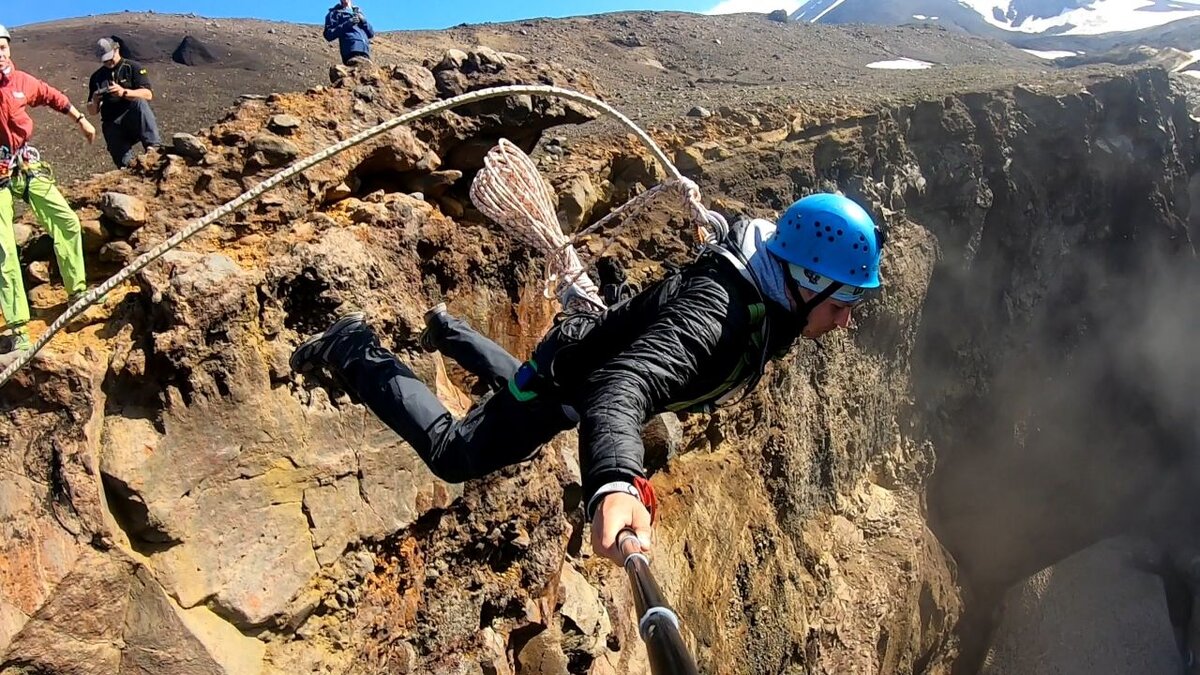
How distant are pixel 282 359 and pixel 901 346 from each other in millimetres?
10340

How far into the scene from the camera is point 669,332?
9.68 feet

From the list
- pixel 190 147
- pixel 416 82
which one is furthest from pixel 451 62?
pixel 190 147

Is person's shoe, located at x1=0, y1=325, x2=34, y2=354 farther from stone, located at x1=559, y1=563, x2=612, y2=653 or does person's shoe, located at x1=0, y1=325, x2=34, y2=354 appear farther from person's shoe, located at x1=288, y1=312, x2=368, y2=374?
stone, located at x1=559, y1=563, x2=612, y2=653

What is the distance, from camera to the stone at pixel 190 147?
4.89m

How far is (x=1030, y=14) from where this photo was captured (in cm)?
4844

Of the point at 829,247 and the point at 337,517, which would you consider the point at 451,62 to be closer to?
the point at 337,517

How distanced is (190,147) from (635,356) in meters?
3.58

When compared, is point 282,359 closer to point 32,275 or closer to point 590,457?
point 32,275

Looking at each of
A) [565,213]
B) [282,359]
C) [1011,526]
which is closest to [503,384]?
[282,359]

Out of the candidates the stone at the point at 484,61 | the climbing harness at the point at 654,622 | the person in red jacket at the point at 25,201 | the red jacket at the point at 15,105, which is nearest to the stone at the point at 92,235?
the person in red jacket at the point at 25,201

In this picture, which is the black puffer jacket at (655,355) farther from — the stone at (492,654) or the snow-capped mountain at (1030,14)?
the snow-capped mountain at (1030,14)

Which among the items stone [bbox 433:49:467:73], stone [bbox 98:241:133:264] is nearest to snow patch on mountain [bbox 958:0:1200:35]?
stone [bbox 433:49:467:73]

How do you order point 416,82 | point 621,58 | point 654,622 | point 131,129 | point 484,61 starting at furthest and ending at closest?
point 621,58 → point 131,129 → point 484,61 → point 416,82 → point 654,622

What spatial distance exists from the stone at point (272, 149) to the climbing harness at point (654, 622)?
3.72 metres
